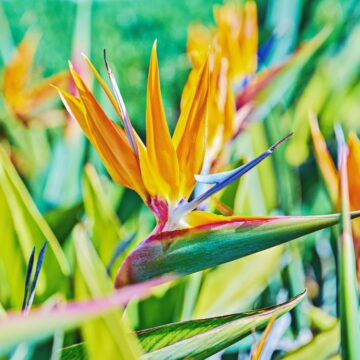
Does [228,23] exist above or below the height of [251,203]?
above

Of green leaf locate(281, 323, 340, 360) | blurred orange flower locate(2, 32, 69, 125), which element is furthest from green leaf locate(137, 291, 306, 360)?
blurred orange flower locate(2, 32, 69, 125)

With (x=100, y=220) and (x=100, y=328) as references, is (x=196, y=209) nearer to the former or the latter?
(x=100, y=220)

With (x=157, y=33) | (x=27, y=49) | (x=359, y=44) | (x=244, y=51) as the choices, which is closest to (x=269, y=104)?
(x=244, y=51)

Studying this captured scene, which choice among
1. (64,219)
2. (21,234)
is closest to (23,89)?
(64,219)

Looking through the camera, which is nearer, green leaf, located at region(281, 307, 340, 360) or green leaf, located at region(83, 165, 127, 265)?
green leaf, located at region(281, 307, 340, 360)

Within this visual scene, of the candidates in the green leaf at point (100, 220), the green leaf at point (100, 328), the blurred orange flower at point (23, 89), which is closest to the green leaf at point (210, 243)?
the green leaf at point (100, 328)

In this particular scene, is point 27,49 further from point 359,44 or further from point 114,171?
point 359,44

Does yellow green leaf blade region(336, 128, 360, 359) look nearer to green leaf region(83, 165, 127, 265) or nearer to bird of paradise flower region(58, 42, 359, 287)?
bird of paradise flower region(58, 42, 359, 287)

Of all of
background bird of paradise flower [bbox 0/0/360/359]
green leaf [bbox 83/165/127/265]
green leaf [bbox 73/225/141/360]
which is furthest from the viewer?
green leaf [bbox 83/165/127/265]
